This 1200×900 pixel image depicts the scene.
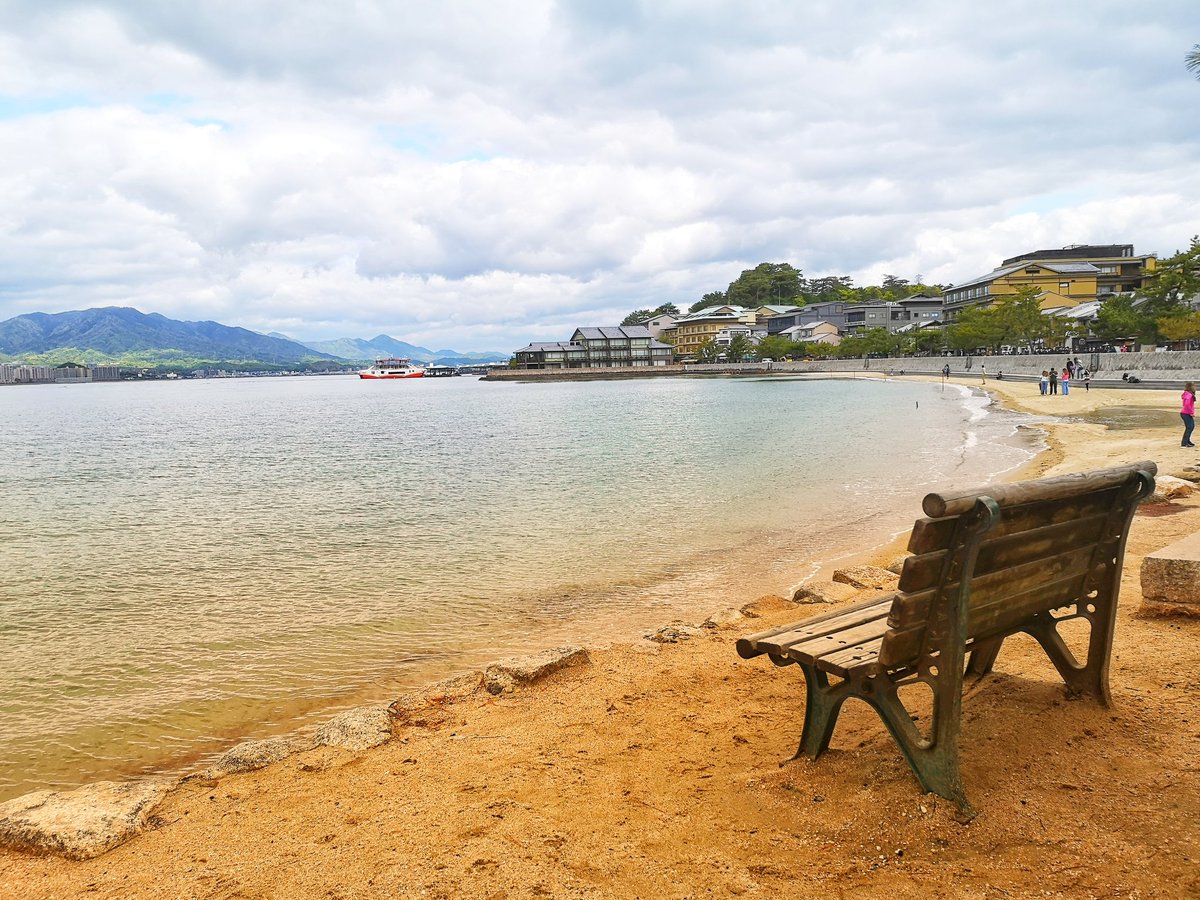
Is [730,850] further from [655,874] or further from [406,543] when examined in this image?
[406,543]

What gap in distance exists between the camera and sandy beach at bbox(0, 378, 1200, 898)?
11.2ft

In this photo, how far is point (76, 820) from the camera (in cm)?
465

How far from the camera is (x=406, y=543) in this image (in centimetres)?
1538

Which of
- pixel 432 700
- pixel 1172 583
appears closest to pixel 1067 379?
pixel 1172 583

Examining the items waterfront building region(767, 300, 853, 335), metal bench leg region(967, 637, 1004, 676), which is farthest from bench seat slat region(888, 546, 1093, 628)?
waterfront building region(767, 300, 853, 335)

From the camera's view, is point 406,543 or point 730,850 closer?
point 730,850

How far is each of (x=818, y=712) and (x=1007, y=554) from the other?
143 centimetres

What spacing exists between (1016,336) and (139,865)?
10098 cm

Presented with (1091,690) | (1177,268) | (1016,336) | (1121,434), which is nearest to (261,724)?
(1091,690)

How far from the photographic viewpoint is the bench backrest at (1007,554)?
3.31 metres

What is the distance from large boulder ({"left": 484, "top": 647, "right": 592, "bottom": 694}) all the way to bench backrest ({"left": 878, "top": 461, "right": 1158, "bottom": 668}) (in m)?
4.11

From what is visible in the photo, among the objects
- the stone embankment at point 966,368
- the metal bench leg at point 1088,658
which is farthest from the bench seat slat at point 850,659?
the stone embankment at point 966,368

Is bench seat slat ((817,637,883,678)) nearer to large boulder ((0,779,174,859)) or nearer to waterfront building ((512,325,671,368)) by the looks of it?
large boulder ((0,779,174,859))

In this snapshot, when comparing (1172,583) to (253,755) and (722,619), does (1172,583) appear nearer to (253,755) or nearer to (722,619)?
(722,619)
